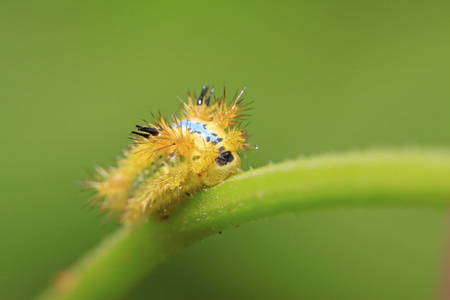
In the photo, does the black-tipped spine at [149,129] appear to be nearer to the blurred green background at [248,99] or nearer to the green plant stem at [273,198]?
the green plant stem at [273,198]

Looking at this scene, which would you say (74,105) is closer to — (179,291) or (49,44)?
(49,44)

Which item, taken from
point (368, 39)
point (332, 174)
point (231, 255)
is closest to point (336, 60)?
point (368, 39)

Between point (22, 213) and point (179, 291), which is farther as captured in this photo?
point (22, 213)

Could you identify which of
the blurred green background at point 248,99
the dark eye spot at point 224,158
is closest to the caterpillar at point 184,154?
the dark eye spot at point 224,158

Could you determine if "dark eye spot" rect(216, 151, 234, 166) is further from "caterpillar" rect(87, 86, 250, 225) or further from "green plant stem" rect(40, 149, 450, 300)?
"green plant stem" rect(40, 149, 450, 300)

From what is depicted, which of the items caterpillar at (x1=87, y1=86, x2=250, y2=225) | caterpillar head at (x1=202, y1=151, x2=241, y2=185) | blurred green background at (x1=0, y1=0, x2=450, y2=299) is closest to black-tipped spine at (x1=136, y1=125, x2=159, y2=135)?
caterpillar at (x1=87, y1=86, x2=250, y2=225)

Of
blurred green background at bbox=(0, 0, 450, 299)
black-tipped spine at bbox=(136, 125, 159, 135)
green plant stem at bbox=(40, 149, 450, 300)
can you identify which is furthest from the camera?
blurred green background at bbox=(0, 0, 450, 299)

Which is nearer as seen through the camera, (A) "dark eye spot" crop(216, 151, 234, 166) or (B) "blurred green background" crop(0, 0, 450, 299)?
(A) "dark eye spot" crop(216, 151, 234, 166)

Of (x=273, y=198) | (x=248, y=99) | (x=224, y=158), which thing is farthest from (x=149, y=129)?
(x=248, y=99)
